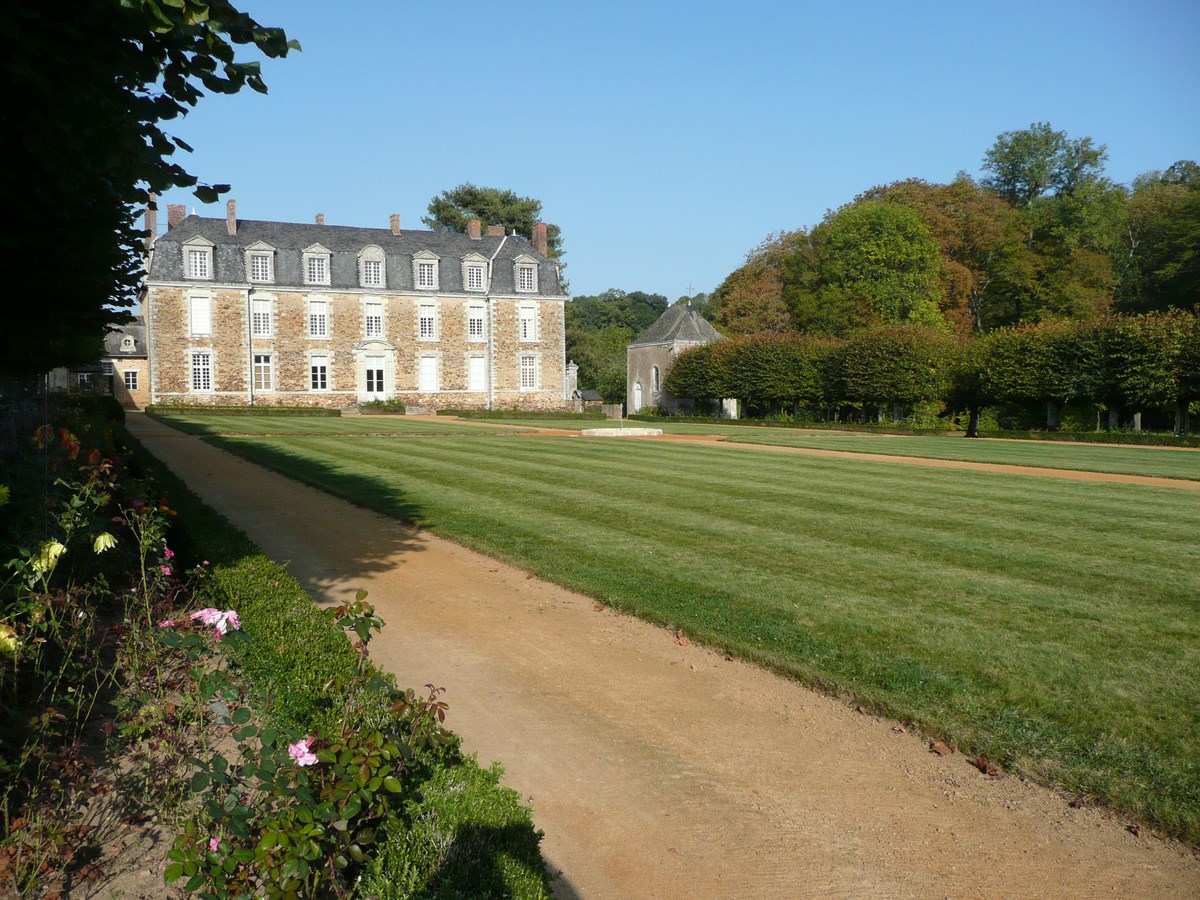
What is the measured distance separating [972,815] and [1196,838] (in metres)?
0.83

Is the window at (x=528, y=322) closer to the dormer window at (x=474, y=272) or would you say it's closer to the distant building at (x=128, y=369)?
the dormer window at (x=474, y=272)

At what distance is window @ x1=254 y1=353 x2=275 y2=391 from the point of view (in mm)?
44750

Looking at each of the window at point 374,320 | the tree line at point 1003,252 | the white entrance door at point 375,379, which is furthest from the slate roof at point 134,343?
the tree line at point 1003,252

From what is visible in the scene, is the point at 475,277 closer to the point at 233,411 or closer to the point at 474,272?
the point at 474,272

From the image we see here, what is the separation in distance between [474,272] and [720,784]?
47060mm

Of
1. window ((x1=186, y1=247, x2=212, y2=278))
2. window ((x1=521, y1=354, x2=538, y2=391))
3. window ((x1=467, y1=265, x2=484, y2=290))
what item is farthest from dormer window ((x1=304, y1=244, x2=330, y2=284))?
window ((x1=521, y1=354, x2=538, y2=391))

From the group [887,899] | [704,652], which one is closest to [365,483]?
[704,652]

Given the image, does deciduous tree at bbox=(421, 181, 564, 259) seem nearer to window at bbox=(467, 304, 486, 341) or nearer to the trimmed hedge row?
window at bbox=(467, 304, 486, 341)

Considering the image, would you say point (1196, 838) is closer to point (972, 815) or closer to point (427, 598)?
point (972, 815)

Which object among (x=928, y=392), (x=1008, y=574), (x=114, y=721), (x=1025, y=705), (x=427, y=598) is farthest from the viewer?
(x=928, y=392)

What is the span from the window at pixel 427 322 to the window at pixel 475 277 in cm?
247

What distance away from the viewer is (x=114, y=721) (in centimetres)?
424

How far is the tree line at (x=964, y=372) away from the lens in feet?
94.7

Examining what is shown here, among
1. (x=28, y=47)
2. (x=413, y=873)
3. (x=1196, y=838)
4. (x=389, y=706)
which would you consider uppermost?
(x=28, y=47)
